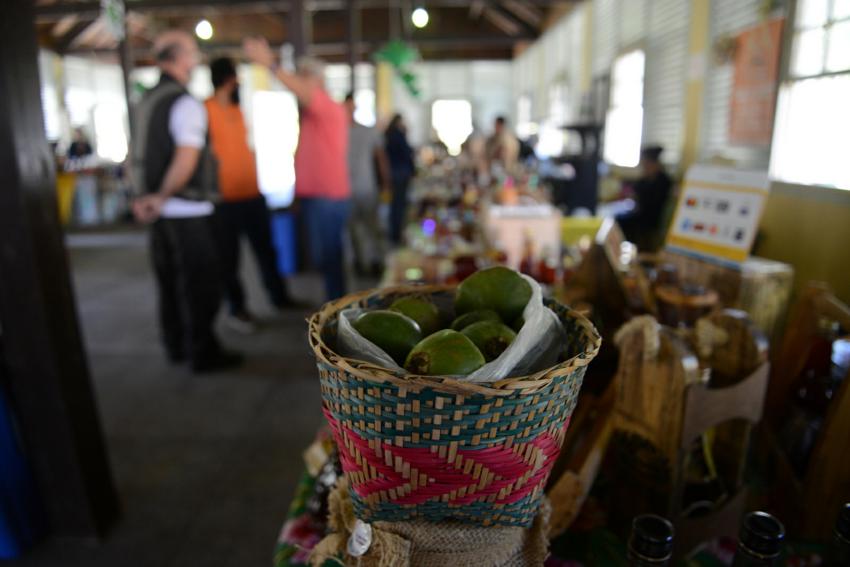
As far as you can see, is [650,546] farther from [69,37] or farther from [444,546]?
[69,37]

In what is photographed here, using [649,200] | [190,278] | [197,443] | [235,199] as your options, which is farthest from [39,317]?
[649,200]

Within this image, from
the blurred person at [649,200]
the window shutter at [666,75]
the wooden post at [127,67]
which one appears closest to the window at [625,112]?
the window shutter at [666,75]

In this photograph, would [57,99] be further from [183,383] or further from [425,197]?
[183,383]

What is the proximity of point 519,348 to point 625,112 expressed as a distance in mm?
6729

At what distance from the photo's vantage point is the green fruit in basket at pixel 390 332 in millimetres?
699

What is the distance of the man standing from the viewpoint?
138 inches

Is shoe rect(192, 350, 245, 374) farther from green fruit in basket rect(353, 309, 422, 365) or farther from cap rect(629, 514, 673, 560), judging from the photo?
cap rect(629, 514, 673, 560)

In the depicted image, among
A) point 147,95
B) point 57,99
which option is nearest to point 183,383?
point 147,95

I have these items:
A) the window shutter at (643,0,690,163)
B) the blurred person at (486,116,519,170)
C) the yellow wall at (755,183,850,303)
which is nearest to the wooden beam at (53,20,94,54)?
the blurred person at (486,116,519,170)

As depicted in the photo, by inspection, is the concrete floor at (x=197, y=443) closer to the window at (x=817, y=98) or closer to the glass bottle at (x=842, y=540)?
the glass bottle at (x=842, y=540)

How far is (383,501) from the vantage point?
0.66 metres

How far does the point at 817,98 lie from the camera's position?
9.39ft

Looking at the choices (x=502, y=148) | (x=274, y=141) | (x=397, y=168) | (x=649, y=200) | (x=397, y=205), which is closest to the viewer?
(x=649, y=200)

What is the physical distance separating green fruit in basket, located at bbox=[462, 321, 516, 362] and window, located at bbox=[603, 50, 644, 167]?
19.8 feet
